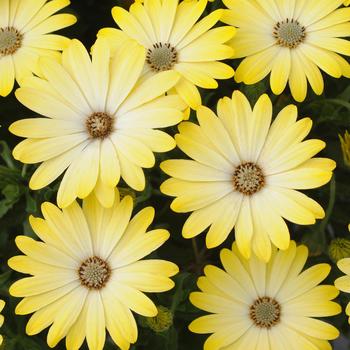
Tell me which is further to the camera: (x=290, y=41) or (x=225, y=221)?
(x=290, y=41)

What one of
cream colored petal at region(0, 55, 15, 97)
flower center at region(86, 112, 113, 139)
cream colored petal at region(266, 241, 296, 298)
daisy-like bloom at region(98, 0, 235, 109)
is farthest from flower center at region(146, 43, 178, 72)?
cream colored petal at region(266, 241, 296, 298)

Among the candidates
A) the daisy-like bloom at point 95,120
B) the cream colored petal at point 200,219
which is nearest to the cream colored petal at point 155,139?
the daisy-like bloom at point 95,120

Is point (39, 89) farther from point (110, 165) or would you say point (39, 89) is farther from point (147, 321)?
point (147, 321)

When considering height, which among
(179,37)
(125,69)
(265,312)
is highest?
(179,37)

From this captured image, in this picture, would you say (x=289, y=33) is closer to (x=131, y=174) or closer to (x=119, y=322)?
(x=131, y=174)

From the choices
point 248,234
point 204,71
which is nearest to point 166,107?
point 204,71

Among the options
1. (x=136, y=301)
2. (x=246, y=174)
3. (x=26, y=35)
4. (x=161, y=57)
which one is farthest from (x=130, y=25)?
(x=136, y=301)
